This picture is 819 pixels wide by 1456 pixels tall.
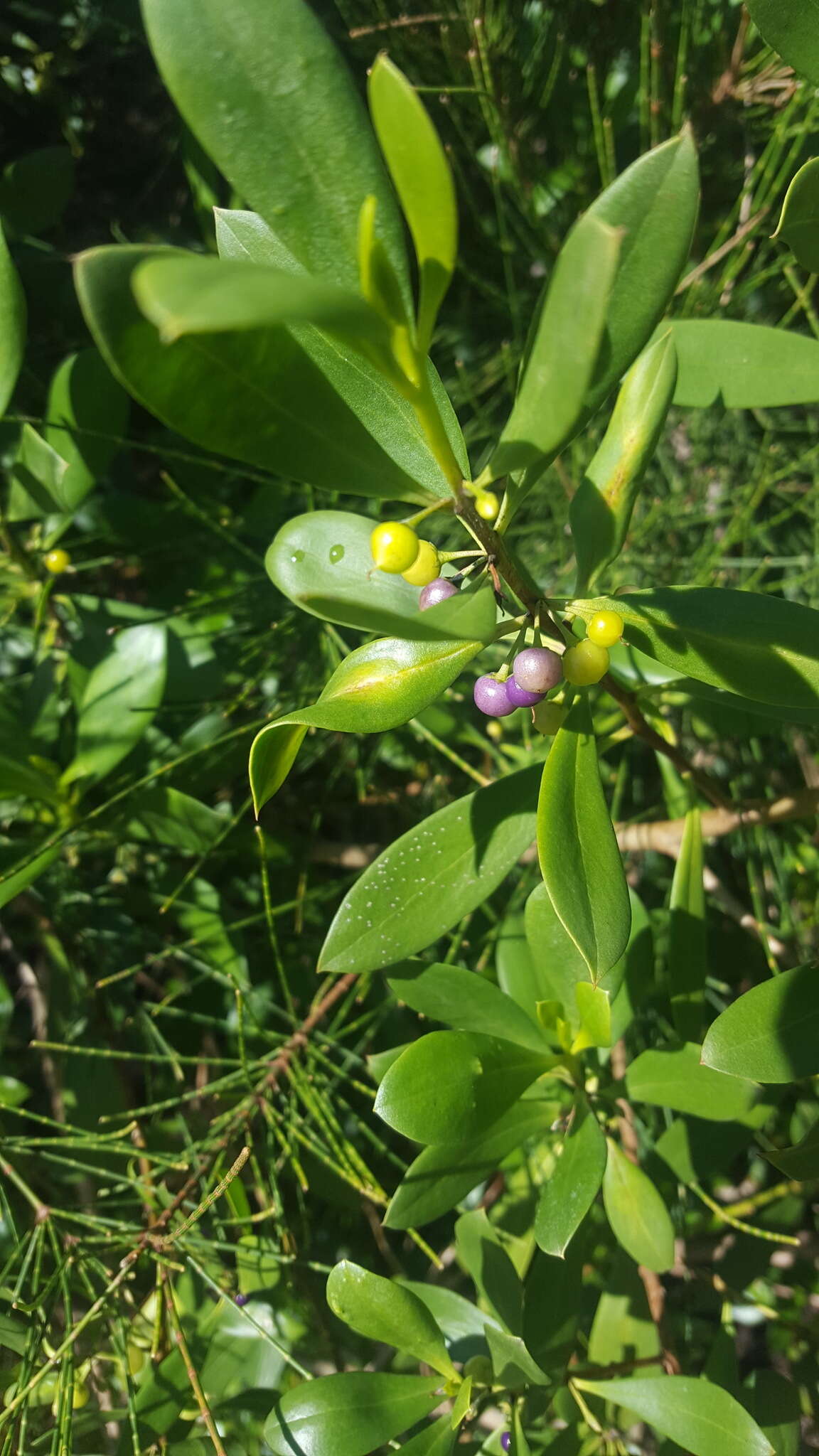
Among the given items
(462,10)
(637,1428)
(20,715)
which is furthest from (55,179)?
(637,1428)

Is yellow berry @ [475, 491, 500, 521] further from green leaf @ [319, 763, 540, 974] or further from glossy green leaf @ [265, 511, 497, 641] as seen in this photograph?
green leaf @ [319, 763, 540, 974]

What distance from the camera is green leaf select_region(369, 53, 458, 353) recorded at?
17.7 inches

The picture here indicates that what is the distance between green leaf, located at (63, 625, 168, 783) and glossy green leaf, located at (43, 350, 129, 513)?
264mm

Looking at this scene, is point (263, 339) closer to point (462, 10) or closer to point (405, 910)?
point (405, 910)

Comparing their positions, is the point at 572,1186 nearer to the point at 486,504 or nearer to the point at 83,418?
the point at 486,504

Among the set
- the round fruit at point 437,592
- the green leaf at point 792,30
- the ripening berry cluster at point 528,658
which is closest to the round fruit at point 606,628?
the ripening berry cluster at point 528,658

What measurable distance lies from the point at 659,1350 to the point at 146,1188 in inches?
30.3

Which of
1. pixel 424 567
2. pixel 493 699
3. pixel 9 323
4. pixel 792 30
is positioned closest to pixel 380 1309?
pixel 493 699

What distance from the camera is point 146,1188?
1068 millimetres

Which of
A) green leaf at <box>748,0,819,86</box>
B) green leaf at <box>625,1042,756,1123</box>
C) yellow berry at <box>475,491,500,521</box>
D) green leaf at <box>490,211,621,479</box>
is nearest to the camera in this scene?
green leaf at <box>490,211,621,479</box>

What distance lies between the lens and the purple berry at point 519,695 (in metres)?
0.69

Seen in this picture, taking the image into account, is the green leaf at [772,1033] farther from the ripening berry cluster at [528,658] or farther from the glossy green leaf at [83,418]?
the glossy green leaf at [83,418]

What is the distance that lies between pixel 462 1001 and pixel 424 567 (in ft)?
2.02

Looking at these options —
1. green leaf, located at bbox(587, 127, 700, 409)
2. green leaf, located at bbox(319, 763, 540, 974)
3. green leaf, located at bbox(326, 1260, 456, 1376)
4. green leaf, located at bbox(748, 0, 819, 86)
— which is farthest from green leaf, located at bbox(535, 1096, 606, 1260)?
green leaf, located at bbox(748, 0, 819, 86)
